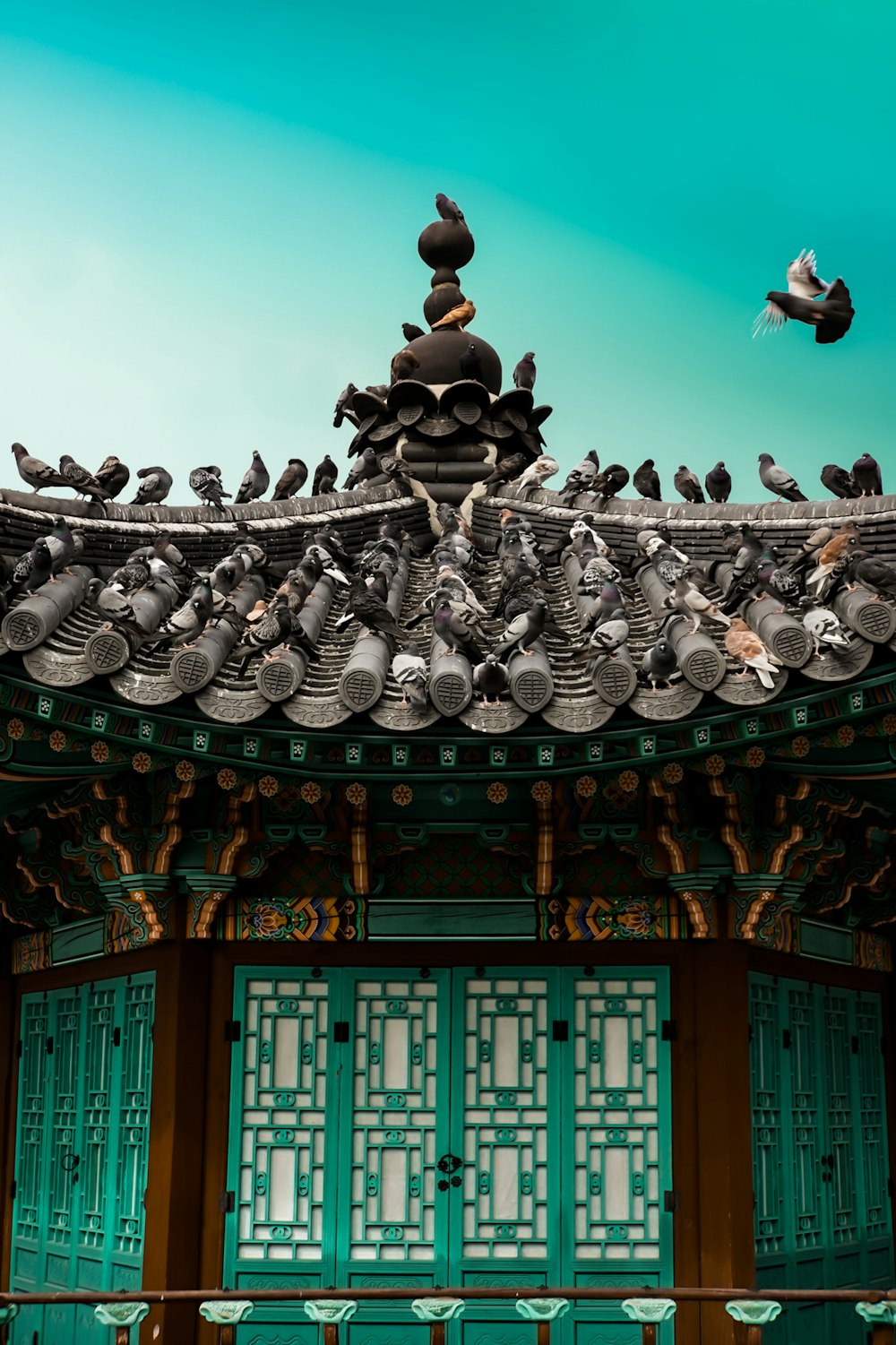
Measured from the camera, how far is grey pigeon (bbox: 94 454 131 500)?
11.2 metres

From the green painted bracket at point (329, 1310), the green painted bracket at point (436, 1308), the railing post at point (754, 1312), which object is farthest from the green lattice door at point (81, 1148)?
the railing post at point (754, 1312)

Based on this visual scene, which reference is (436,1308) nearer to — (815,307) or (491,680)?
(491,680)

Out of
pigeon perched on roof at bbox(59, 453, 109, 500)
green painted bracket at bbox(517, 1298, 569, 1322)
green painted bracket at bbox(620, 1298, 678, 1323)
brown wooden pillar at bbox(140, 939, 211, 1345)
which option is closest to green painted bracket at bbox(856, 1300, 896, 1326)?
green painted bracket at bbox(620, 1298, 678, 1323)

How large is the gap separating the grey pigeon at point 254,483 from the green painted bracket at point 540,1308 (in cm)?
687

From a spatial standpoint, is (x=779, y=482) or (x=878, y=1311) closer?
(x=878, y=1311)

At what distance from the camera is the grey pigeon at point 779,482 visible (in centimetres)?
1162

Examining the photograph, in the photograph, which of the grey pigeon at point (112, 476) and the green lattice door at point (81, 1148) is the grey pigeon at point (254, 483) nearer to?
the grey pigeon at point (112, 476)

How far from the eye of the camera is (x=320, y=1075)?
346 inches

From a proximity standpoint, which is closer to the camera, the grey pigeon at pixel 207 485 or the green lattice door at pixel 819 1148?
the green lattice door at pixel 819 1148

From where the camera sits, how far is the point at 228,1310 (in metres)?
7.11

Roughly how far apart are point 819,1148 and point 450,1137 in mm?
2378

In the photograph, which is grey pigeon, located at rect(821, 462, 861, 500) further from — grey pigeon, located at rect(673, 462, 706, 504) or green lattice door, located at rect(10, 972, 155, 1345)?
green lattice door, located at rect(10, 972, 155, 1345)

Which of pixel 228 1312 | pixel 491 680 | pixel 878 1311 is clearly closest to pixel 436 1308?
pixel 228 1312

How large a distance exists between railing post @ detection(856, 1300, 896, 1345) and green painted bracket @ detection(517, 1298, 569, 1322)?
1.38m
